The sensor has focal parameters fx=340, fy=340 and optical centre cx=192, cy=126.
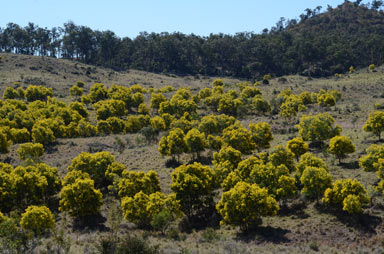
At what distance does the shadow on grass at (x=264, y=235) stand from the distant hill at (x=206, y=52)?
13289 cm

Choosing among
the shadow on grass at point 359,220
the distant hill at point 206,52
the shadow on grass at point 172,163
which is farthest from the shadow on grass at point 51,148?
the distant hill at point 206,52

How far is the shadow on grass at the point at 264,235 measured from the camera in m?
37.9

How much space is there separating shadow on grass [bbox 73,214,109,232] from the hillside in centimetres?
13

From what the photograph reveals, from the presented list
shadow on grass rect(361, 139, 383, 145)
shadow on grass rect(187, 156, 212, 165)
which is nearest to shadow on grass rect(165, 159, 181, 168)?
shadow on grass rect(187, 156, 212, 165)

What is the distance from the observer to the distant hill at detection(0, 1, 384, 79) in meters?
167

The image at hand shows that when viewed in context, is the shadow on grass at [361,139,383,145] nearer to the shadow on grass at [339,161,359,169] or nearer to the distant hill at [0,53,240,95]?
the shadow on grass at [339,161,359,169]

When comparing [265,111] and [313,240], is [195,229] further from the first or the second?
[265,111]

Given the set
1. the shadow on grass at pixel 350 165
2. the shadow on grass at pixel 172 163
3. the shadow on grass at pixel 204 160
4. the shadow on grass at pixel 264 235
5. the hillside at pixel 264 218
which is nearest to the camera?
the hillside at pixel 264 218

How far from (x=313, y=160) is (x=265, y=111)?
55702 mm

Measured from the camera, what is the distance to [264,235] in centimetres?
3900

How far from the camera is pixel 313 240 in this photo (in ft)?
123

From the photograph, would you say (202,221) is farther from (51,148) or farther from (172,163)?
(51,148)

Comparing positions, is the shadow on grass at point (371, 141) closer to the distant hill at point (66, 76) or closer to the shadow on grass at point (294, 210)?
the shadow on grass at point (294, 210)

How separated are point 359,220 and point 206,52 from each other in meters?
148
